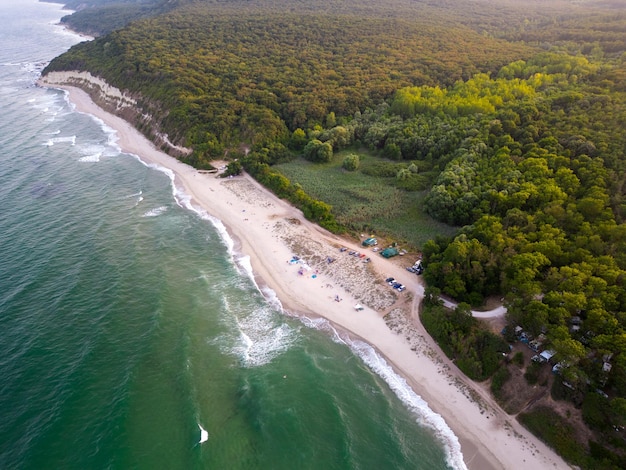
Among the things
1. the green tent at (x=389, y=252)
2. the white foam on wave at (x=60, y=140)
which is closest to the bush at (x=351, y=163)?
the green tent at (x=389, y=252)

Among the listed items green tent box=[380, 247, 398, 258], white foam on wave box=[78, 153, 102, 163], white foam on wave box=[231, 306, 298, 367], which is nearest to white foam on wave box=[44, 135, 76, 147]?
white foam on wave box=[78, 153, 102, 163]

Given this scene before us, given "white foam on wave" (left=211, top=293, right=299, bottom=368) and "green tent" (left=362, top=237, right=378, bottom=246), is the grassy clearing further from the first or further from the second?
"white foam on wave" (left=211, top=293, right=299, bottom=368)

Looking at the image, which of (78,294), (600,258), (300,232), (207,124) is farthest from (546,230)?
(207,124)

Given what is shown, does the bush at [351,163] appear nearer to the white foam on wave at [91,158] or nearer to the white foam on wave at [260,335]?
the white foam on wave at [260,335]

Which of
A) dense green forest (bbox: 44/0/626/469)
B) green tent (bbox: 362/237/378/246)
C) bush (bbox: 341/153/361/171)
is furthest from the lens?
bush (bbox: 341/153/361/171)

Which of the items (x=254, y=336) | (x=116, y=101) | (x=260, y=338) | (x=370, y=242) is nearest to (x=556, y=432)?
(x=260, y=338)
